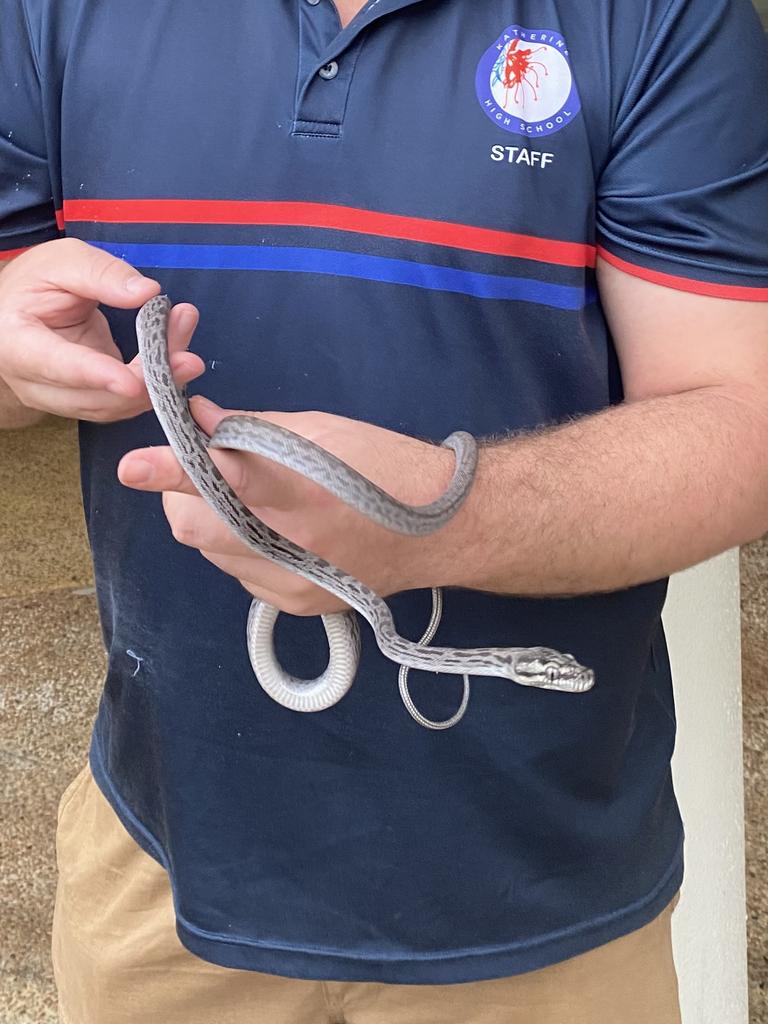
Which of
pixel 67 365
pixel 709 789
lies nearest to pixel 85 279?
pixel 67 365

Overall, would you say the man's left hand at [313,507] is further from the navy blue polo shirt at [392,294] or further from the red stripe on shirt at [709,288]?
the red stripe on shirt at [709,288]

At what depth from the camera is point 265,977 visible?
1.11 metres

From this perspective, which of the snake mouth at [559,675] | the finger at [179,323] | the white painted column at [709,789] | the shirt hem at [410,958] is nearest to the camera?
the finger at [179,323]

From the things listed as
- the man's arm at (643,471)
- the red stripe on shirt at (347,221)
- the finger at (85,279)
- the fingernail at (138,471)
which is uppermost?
the finger at (85,279)

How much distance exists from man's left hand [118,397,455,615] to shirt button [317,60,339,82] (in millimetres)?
359

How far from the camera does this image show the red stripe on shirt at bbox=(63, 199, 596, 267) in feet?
3.10

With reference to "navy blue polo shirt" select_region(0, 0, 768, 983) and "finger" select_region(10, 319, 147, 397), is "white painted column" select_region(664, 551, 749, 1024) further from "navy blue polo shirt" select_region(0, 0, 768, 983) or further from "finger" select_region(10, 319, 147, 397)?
"finger" select_region(10, 319, 147, 397)

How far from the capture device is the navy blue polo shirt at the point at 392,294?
3.09 feet

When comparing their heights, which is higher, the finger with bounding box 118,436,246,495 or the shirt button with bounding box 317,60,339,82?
the shirt button with bounding box 317,60,339,82

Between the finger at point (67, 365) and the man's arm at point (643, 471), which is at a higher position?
the finger at point (67, 365)

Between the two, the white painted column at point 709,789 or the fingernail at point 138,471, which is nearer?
the fingernail at point 138,471

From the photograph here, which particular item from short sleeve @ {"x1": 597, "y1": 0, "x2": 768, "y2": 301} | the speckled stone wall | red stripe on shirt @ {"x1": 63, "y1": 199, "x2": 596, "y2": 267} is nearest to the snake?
red stripe on shirt @ {"x1": 63, "y1": 199, "x2": 596, "y2": 267}

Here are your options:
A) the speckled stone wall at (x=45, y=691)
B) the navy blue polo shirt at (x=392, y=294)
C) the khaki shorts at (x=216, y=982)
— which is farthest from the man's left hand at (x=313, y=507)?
the speckled stone wall at (x=45, y=691)

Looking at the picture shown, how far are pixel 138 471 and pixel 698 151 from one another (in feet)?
1.97
